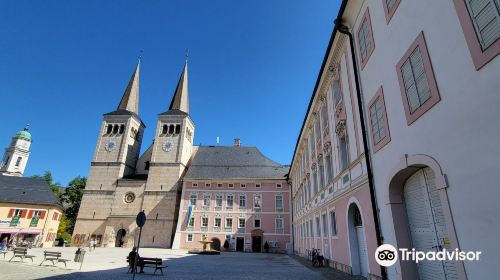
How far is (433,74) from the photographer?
630 centimetres

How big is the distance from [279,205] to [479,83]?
40.9 m

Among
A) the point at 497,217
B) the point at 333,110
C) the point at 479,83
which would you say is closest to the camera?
the point at 497,217

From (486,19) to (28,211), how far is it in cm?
5316

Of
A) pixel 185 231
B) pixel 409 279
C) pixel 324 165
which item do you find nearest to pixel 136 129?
pixel 185 231

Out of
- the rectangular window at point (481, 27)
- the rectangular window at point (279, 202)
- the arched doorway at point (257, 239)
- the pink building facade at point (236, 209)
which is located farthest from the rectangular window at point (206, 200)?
the rectangular window at point (481, 27)

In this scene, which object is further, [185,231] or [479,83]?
[185,231]

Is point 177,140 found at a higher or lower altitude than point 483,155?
higher

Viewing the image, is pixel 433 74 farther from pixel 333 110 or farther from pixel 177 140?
pixel 177 140

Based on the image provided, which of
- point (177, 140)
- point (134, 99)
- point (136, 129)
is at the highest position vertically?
point (134, 99)

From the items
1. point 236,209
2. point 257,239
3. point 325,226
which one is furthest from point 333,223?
point 236,209

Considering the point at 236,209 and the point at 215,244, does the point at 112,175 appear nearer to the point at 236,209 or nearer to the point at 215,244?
the point at 215,244

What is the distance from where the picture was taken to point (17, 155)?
77625mm

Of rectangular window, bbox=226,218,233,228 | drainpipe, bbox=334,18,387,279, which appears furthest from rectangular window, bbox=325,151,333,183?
rectangular window, bbox=226,218,233,228

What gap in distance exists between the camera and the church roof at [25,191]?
39541 millimetres
